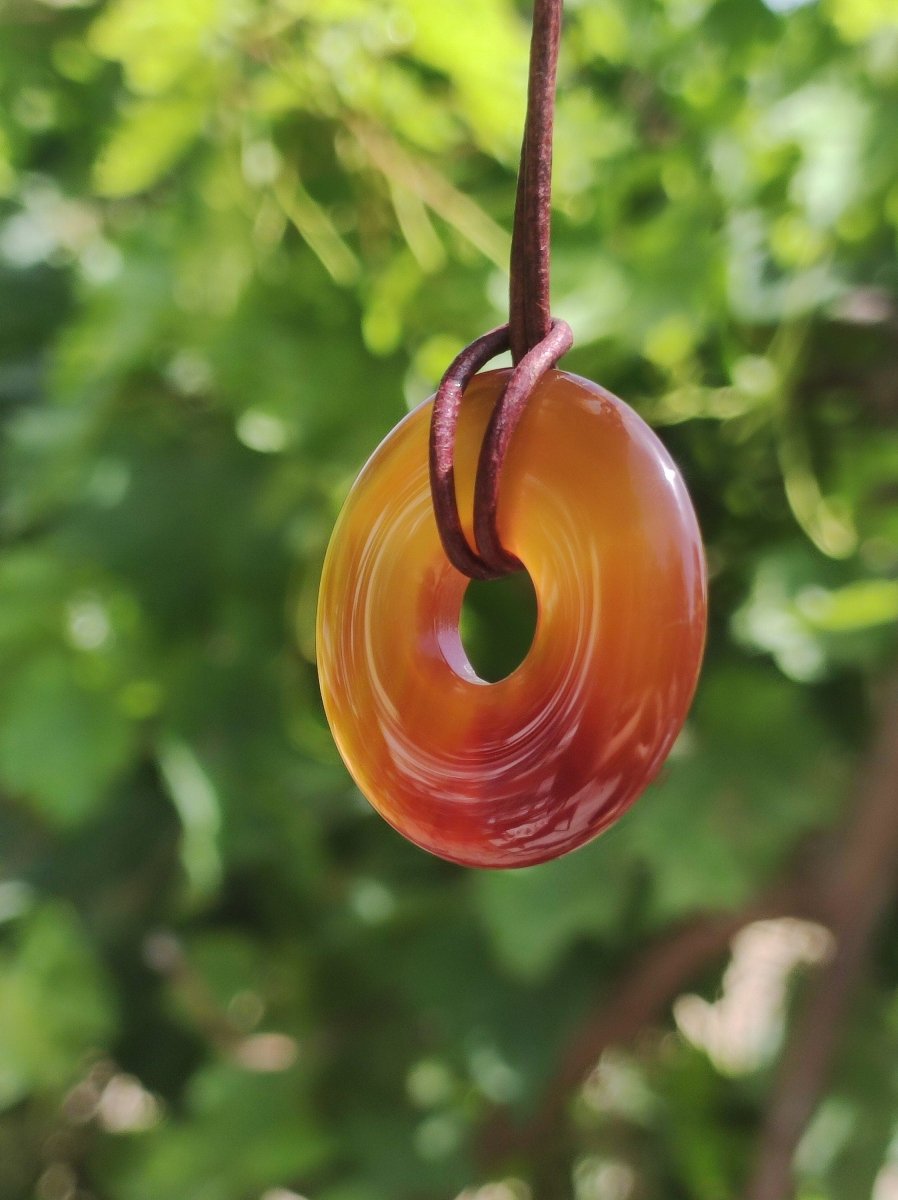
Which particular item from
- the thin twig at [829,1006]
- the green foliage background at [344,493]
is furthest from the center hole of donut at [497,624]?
the thin twig at [829,1006]

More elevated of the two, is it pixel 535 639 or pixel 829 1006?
pixel 535 639

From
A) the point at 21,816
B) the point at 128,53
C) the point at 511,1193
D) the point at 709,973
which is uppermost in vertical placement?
the point at 128,53

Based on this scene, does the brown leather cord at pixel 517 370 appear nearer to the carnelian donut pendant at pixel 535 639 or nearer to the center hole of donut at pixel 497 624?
the carnelian donut pendant at pixel 535 639

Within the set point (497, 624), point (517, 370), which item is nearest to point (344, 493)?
point (497, 624)

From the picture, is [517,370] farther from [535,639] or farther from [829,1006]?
[829,1006]

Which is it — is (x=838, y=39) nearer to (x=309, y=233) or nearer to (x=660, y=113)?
(x=660, y=113)

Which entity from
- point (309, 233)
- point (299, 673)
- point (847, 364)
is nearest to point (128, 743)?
point (299, 673)
